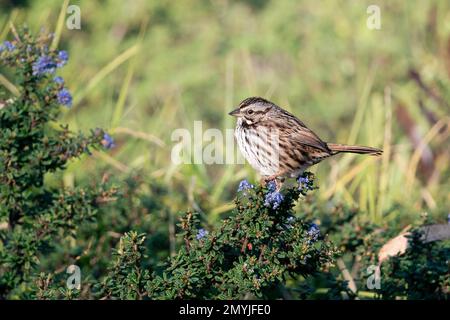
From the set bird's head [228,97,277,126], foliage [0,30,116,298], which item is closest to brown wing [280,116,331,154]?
bird's head [228,97,277,126]

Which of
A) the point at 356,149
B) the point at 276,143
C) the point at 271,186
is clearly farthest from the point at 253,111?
the point at 271,186

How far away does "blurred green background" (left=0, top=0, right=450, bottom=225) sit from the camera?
7.23 metres

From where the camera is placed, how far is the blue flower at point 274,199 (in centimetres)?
418

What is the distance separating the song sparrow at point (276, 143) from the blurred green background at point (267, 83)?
43.9 inches

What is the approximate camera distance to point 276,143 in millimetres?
5164

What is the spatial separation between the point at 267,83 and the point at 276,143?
5.68 m

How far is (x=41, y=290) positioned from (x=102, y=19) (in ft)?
26.1

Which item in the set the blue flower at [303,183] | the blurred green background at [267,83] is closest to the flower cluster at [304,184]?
the blue flower at [303,183]

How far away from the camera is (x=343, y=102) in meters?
10.1

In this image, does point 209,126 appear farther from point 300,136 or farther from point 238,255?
point 238,255

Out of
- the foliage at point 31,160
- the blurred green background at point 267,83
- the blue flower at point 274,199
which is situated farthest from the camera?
the blurred green background at point 267,83

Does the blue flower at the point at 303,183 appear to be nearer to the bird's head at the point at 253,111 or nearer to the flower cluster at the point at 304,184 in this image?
the flower cluster at the point at 304,184

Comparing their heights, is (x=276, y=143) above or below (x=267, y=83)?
below

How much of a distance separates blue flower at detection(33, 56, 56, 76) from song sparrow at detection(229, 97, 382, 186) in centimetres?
107
